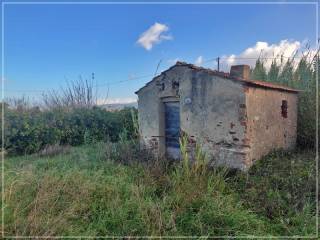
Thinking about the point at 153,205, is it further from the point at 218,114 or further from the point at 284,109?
the point at 284,109

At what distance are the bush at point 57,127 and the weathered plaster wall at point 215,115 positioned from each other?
10.3ft

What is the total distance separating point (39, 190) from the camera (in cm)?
418

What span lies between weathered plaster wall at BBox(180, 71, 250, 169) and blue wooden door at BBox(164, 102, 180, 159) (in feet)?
1.22

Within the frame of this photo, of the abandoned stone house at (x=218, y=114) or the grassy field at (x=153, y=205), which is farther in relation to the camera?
the abandoned stone house at (x=218, y=114)

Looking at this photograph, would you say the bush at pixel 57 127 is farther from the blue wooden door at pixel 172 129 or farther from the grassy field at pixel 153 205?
the grassy field at pixel 153 205

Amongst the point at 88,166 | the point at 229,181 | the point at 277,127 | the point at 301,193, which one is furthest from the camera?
the point at 277,127

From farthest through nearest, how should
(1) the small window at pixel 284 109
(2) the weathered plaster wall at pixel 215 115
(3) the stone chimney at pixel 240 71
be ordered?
(1) the small window at pixel 284 109 < (3) the stone chimney at pixel 240 71 < (2) the weathered plaster wall at pixel 215 115

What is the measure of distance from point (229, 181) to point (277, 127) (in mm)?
2966

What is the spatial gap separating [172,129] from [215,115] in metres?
1.75

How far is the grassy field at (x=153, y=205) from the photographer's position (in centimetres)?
370

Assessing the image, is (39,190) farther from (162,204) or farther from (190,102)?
(190,102)

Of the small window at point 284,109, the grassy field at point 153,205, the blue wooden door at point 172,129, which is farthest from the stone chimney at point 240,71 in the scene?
the grassy field at point 153,205

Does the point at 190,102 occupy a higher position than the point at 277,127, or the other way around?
the point at 190,102

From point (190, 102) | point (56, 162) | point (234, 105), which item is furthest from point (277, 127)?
point (56, 162)
